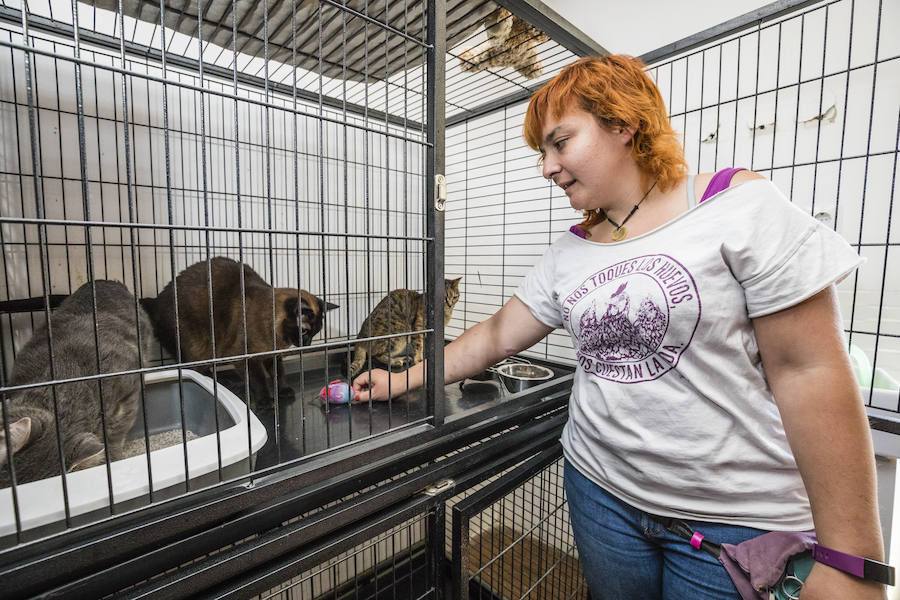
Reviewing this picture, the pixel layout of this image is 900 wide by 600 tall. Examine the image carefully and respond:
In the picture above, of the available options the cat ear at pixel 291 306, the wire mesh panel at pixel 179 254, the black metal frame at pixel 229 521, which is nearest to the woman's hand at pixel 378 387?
the wire mesh panel at pixel 179 254

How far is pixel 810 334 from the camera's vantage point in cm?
56

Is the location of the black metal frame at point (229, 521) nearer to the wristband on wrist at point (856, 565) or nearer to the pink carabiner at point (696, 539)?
the pink carabiner at point (696, 539)

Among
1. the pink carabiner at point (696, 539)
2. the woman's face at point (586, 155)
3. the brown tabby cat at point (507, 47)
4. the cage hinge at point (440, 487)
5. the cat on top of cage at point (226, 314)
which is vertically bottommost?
the pink carabiner at point (696, 539)

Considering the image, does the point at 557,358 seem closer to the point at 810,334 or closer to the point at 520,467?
the point at 520,467

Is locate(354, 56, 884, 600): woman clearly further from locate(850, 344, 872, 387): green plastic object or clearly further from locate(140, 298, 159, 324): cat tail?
locate(140, 298, 159, 324): cat tail

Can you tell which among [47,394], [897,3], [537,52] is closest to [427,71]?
[537,52]

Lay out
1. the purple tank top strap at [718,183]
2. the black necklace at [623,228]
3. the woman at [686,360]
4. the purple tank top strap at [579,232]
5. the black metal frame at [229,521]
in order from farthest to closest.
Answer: the purple tank top strap at [579,232], the black necklace at [623,228], the purple tank top strap at [718,183], the woman at [686,360], the black metal frame at [229,521]

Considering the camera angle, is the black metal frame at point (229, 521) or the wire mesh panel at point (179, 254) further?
the wire mesh panel at point (179, 254)

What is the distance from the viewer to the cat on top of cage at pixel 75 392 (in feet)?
2.19

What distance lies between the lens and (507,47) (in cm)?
122

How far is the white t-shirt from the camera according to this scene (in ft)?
1.88

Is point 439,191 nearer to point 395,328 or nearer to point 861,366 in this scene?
point 395,328

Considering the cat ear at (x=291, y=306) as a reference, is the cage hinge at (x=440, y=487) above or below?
below

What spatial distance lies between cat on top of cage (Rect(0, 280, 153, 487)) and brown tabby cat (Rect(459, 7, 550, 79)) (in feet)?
3.80
